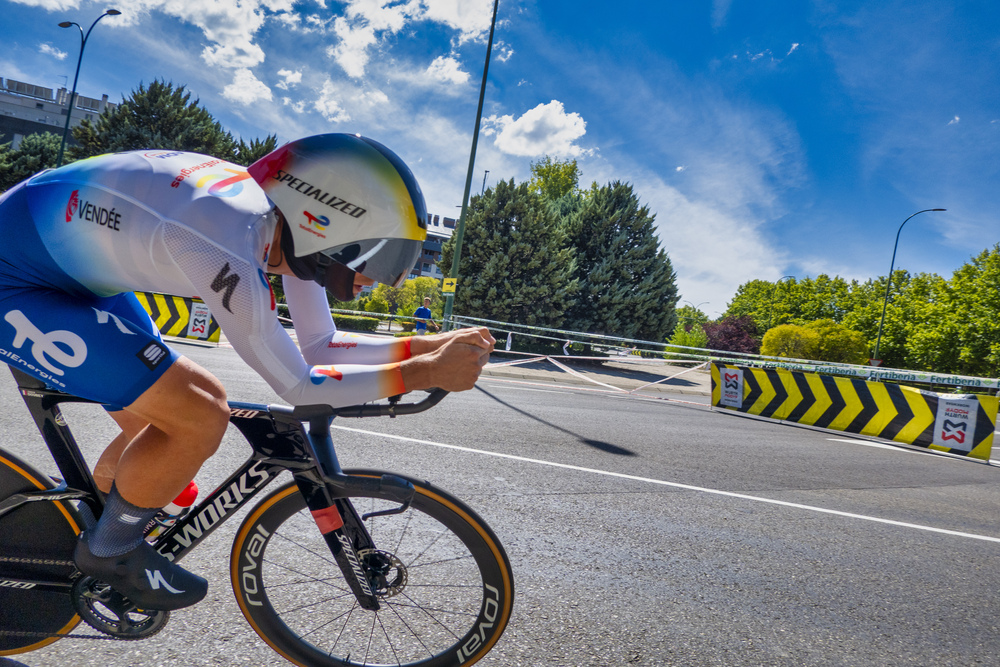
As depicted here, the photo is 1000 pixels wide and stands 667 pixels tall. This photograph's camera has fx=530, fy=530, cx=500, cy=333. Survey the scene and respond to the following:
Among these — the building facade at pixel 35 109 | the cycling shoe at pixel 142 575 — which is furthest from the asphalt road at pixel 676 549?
the building facade at pixel 35 109

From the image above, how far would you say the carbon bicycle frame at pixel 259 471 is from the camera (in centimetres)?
155

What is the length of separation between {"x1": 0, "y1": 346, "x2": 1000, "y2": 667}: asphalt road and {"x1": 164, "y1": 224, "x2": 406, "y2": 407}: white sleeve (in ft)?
3.35

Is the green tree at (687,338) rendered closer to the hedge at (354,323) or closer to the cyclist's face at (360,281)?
the hedge at (354,323)

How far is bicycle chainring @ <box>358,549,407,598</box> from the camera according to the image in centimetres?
169

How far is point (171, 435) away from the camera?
4.62 ft

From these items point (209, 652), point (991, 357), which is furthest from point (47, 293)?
point (991, 357)

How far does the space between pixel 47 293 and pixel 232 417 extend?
585mm

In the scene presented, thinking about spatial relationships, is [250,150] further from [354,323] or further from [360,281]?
[360,281]

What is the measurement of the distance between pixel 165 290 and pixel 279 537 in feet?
2.73

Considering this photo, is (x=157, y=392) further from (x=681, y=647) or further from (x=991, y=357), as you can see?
(x=991, y=357)

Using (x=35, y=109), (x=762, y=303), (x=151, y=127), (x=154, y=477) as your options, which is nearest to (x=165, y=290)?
(x=154, y=477)

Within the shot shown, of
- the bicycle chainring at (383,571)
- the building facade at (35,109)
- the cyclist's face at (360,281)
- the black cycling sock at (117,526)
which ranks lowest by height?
the bicycle chainring at (383,571)

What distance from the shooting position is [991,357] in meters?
30.7

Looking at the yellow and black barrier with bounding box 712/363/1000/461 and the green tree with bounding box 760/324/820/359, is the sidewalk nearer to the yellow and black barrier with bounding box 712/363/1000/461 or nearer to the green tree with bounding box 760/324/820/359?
the yellow and black barrier with bounding box 712/363/1000/461
